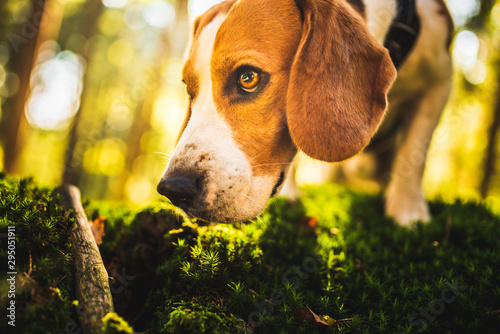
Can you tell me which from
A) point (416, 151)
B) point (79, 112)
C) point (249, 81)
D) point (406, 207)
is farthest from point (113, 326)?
point (79, 112)

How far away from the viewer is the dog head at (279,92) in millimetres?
1895

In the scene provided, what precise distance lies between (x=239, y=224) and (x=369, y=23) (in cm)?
191

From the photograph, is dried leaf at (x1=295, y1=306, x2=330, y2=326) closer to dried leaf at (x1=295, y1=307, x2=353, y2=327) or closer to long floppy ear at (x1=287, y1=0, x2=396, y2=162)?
dried leaf at (x1=295, y1=307, x2=353, y2=327)

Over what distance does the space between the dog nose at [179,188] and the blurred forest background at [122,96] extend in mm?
426

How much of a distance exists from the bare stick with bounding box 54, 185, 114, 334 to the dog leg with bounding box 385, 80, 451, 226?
273cm

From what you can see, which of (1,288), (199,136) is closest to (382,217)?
(199,136)

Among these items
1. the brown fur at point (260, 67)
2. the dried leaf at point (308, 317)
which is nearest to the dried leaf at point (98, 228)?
the brown fur at point (260, 67)

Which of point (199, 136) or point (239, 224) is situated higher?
point (199, 136)

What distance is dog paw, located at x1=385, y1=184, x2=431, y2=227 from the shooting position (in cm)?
303

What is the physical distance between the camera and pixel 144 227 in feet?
6.79

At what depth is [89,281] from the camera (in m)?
1.39

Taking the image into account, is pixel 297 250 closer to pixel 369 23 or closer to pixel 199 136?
pixel 199 136

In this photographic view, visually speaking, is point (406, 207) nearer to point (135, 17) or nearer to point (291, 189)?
point (291, 189)

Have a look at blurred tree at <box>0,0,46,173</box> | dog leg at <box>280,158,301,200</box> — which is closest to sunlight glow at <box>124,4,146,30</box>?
blurred tree at <box>0,0,46,173</box>
